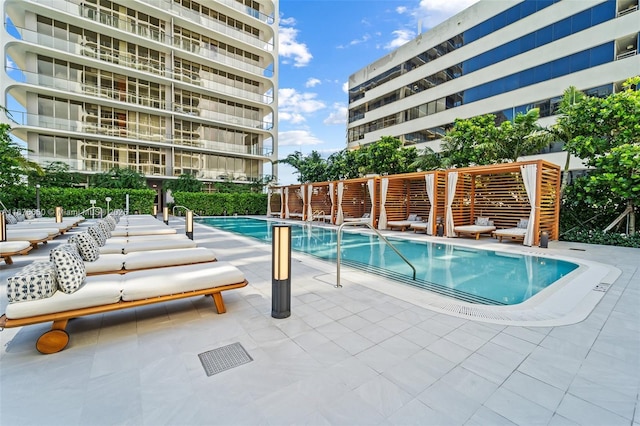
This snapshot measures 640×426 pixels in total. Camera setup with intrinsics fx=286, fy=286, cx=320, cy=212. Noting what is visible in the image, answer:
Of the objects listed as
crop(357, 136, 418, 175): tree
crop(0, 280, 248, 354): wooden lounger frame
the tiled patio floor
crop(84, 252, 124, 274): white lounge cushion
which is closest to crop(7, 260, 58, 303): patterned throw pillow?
crop(0, 280, 248, 354): wooden lounger frame

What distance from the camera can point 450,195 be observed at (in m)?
11.9

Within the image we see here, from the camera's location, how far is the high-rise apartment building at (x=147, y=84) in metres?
19.5

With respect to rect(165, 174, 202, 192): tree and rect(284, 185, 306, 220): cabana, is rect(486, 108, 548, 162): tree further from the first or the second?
rect(165, 174, 202, 192): tree

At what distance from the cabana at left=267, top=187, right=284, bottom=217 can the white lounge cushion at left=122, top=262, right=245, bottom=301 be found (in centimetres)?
2123

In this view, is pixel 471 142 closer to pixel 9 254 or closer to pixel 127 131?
pixel 9 254

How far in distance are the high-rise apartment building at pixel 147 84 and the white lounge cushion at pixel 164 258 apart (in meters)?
22.1

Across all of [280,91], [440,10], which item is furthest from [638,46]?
[280,91]

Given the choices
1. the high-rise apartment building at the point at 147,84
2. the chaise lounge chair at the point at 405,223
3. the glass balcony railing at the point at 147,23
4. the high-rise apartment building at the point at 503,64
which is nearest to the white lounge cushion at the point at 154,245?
the chaise lounge chair at the point at 405,223

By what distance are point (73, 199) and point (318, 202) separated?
15.1 meters

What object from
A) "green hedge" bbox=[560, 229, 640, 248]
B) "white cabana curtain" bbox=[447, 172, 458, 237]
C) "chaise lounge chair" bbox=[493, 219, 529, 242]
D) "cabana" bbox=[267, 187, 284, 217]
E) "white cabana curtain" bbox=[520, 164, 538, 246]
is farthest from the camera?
"cabana" bbox=[267, 187, 284, 217]

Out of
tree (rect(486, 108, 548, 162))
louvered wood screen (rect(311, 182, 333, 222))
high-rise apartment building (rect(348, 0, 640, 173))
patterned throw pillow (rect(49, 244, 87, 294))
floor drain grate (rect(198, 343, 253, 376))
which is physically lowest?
floor drain grate (rect(198, 343, 253, 376))

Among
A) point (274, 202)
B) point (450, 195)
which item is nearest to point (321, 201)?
point (274, 202)

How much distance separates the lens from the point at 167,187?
23297 mm

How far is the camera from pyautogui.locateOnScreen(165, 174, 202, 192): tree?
2302 cm
